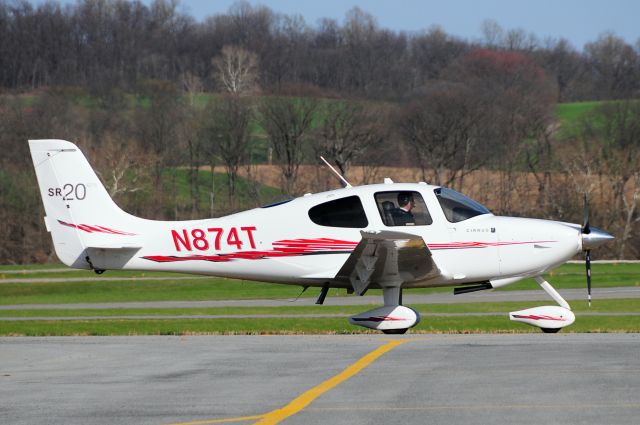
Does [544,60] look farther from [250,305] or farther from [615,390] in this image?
[615,390]

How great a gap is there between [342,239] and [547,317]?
309 cm

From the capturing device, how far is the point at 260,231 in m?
17.6

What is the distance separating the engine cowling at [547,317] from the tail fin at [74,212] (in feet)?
19.0

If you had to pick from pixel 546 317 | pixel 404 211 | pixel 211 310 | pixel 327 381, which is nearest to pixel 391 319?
pixel 404 211

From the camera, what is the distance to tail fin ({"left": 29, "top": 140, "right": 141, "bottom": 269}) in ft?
58.6

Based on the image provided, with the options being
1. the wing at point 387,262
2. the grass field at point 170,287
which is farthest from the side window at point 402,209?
the grass field at point 170,287

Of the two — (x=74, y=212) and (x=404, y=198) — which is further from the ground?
(x=404, y=198)

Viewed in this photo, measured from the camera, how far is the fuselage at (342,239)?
17.0m

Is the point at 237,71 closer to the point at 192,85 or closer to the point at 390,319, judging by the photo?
the point at 192,85

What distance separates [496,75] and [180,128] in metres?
35.8

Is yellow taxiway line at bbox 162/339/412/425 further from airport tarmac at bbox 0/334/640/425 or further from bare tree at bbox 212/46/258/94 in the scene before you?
bare tree at bbox 212/46/258/94

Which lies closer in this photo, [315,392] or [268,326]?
[315,392]

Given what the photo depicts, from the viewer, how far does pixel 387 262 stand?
16.8 meters

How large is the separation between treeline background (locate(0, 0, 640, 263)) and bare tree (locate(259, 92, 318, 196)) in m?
0.13
